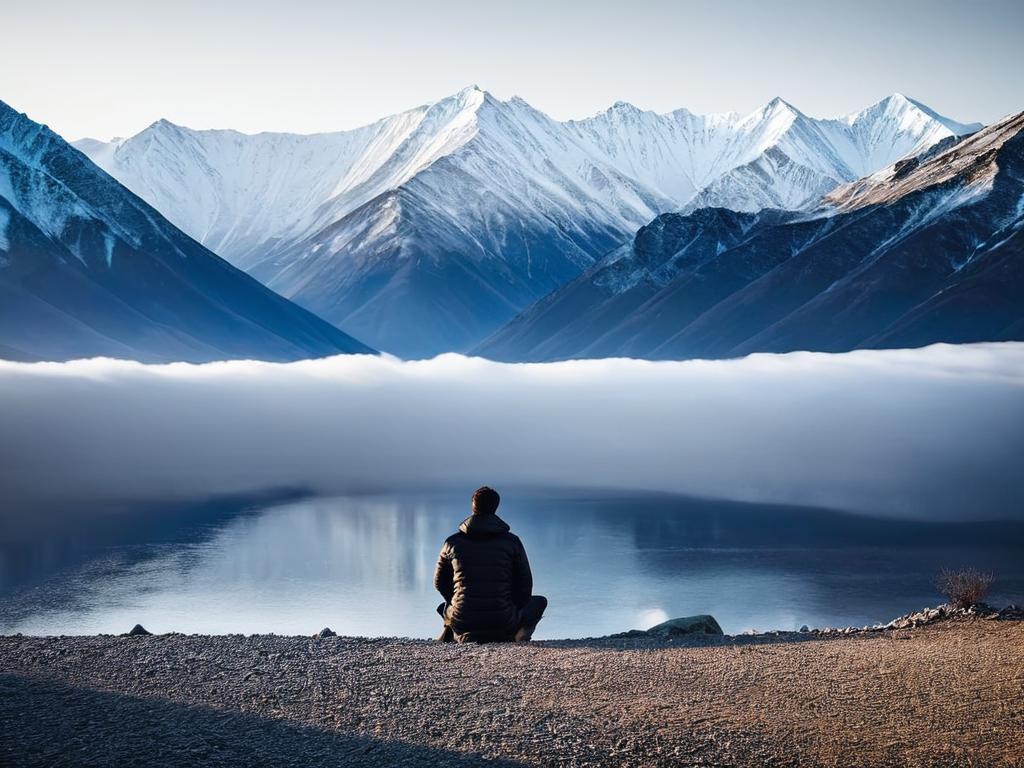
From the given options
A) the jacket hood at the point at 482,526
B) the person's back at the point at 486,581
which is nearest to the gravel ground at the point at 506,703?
the person's back at the point at 486,581

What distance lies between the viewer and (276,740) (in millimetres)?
15586

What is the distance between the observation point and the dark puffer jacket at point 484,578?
66.1 ft

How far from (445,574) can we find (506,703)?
385 cm

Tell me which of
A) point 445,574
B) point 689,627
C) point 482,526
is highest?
point 482,526

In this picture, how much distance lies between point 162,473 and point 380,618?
8979cm

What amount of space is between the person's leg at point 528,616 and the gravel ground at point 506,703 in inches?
14.2

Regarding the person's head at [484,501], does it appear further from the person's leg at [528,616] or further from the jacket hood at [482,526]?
the person's leg at [528,616]

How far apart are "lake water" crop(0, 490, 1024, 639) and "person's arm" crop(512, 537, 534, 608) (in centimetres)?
2638

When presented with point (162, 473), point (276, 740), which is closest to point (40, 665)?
point (276, 740)

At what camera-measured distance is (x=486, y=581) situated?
2058cm

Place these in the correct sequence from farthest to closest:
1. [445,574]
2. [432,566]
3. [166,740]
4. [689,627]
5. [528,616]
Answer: [432,566], [689,627], [528,616], [445,574], [166,740]

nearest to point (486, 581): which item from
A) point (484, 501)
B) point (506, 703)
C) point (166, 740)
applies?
point (484, 501)

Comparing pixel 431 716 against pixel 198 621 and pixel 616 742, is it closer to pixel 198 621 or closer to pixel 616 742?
pixel 616 742

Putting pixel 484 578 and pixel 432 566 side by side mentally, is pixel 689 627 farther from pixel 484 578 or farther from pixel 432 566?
pixel 432 566
